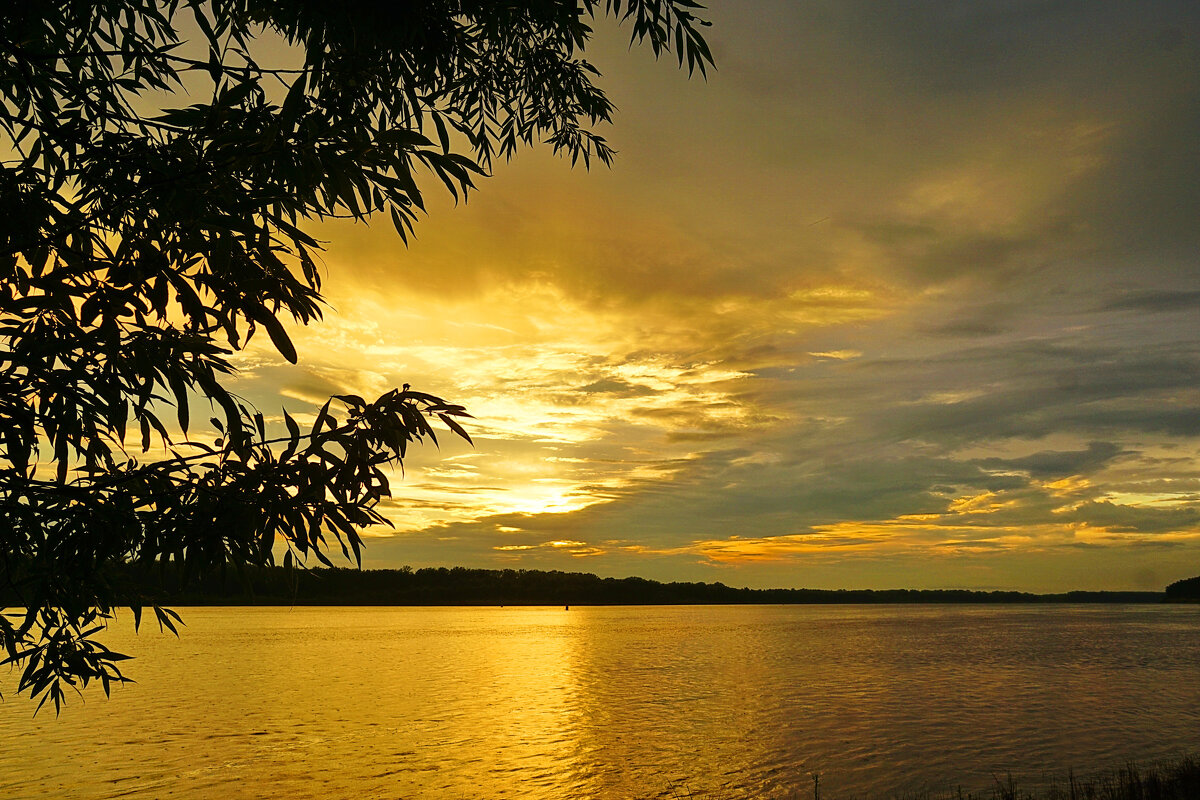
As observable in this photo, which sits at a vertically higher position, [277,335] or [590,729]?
[277,335]

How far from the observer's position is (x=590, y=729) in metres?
33.6

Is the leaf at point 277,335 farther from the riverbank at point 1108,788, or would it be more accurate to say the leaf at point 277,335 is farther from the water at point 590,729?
the water at point 590,729

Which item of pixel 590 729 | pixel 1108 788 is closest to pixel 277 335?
pixel 1108 788

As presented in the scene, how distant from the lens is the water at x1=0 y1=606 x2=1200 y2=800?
2392 centimetres

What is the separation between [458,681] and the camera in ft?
173

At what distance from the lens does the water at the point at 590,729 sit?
A: 23.9 meters

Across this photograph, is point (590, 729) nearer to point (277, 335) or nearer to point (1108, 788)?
point (1108, 788)

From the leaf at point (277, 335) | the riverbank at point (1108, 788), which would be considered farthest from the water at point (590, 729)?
the leaf at point (277, 335)

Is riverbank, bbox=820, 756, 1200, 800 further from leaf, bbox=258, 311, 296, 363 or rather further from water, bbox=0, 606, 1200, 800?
leaf, bbox=258, 311, 296, 363

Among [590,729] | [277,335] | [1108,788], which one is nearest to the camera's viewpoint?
[277,335]

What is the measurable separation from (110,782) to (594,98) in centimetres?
2550

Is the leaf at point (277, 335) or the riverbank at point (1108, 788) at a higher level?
the leaf at point (277, 335)

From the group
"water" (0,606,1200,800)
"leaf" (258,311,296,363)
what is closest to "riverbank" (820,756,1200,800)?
"water" (0,606,1200,800)

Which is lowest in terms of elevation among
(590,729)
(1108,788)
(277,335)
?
(590,729)
